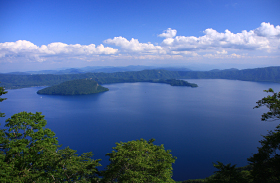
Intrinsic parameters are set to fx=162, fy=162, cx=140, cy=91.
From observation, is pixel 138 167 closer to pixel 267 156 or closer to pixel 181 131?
pixel 267 156

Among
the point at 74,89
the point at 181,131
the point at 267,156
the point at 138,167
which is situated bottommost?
the point at 181,131

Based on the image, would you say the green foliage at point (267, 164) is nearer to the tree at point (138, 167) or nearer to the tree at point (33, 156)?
the tree at point (138, 167)

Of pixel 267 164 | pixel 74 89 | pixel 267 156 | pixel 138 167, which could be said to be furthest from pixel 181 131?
pixel 74 89

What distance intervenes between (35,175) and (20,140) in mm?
2131

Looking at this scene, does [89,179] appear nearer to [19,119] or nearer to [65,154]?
[65,154]

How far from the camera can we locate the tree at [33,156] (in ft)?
27.8

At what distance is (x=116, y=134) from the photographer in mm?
41719

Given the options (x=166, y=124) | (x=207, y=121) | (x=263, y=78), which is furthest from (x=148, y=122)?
(x=263, y=78)

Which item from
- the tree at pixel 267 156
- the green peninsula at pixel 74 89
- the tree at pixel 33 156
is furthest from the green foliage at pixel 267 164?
the green peninsula at pixel 74 89

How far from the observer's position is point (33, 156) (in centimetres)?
906

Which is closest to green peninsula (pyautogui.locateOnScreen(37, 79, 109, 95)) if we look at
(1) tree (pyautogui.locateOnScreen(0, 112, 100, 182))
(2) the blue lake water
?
(2) the blue lake water

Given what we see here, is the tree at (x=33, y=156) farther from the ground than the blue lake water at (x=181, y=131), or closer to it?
farther from the ground

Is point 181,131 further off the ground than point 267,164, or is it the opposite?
point 267,164

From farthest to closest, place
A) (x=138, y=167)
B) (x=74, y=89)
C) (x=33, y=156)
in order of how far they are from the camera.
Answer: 1. (x=74, y=89)
2. (x=138, y=167)
3. (x=33, y=156)
